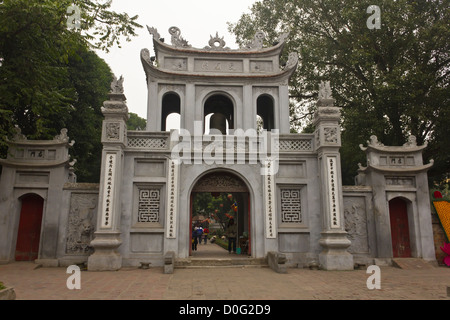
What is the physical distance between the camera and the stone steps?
389 inches

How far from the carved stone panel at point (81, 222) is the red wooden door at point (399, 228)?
963cm

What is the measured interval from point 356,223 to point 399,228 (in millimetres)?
1531

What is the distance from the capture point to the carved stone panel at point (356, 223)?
35.5 ft

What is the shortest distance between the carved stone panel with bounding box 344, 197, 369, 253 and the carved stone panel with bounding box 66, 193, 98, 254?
8.05 meters

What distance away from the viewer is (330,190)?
10.3m

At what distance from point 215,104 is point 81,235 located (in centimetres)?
710

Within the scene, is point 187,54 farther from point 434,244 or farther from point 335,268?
point 434,244

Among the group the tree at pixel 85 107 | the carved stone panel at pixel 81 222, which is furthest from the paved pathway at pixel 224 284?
the tree at pixel 85 107

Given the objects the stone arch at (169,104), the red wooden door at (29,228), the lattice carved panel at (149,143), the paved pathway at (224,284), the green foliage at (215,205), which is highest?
the stone arch at (169,104)

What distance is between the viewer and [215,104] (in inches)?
552

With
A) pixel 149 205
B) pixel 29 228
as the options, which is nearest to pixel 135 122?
pixel 29 228

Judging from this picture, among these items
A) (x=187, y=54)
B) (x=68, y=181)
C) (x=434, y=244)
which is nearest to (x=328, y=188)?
(x=434, y=244)

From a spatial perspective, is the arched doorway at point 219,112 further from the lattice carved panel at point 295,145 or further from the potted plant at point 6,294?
the potted plant at point 6,294

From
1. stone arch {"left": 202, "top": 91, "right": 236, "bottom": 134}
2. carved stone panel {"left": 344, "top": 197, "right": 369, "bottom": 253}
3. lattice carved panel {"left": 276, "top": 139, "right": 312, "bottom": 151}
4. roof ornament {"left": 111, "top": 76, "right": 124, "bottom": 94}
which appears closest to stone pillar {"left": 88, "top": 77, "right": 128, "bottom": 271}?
roof ornament {"left": 111, "top": 76, "right": 124, "bottom": 94}
